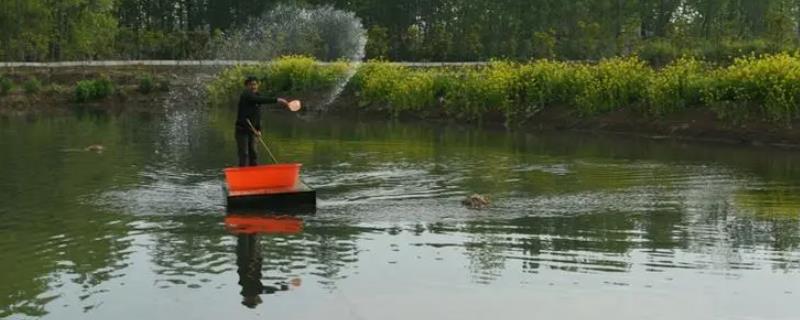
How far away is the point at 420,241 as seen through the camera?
10.8m

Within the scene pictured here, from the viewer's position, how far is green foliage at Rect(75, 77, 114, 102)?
38.1m

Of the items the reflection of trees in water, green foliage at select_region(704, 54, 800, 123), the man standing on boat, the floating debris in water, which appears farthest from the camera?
green foliage at select_region(704, 54, 800, 123)

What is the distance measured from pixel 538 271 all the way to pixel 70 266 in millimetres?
4530

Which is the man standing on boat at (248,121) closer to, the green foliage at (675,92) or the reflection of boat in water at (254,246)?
the reflection of boat in water at (254,246)

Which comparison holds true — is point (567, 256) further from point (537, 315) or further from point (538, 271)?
point (537, 315)

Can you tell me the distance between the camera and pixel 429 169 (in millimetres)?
17281

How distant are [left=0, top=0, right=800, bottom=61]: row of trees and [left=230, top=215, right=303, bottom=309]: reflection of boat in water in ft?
102

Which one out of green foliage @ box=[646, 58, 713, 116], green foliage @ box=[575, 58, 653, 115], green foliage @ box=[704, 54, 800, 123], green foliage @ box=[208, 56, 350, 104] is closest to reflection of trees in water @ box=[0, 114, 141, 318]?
green foliage @ box=[575, 58, 653, 115]

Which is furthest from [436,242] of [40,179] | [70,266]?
[40,179]

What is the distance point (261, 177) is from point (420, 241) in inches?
113

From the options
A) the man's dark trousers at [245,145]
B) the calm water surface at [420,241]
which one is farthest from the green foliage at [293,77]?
the man's dark trousers at [245,145]

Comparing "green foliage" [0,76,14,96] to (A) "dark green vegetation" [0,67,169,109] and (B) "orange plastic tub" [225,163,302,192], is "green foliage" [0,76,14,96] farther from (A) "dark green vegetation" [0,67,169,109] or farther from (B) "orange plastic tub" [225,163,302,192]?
(B) "orange plastic tub" [225,163,302,192]

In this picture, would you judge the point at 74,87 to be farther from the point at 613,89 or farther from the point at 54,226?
the point at 54,226

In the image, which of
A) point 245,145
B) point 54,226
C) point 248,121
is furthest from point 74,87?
point 54,226
